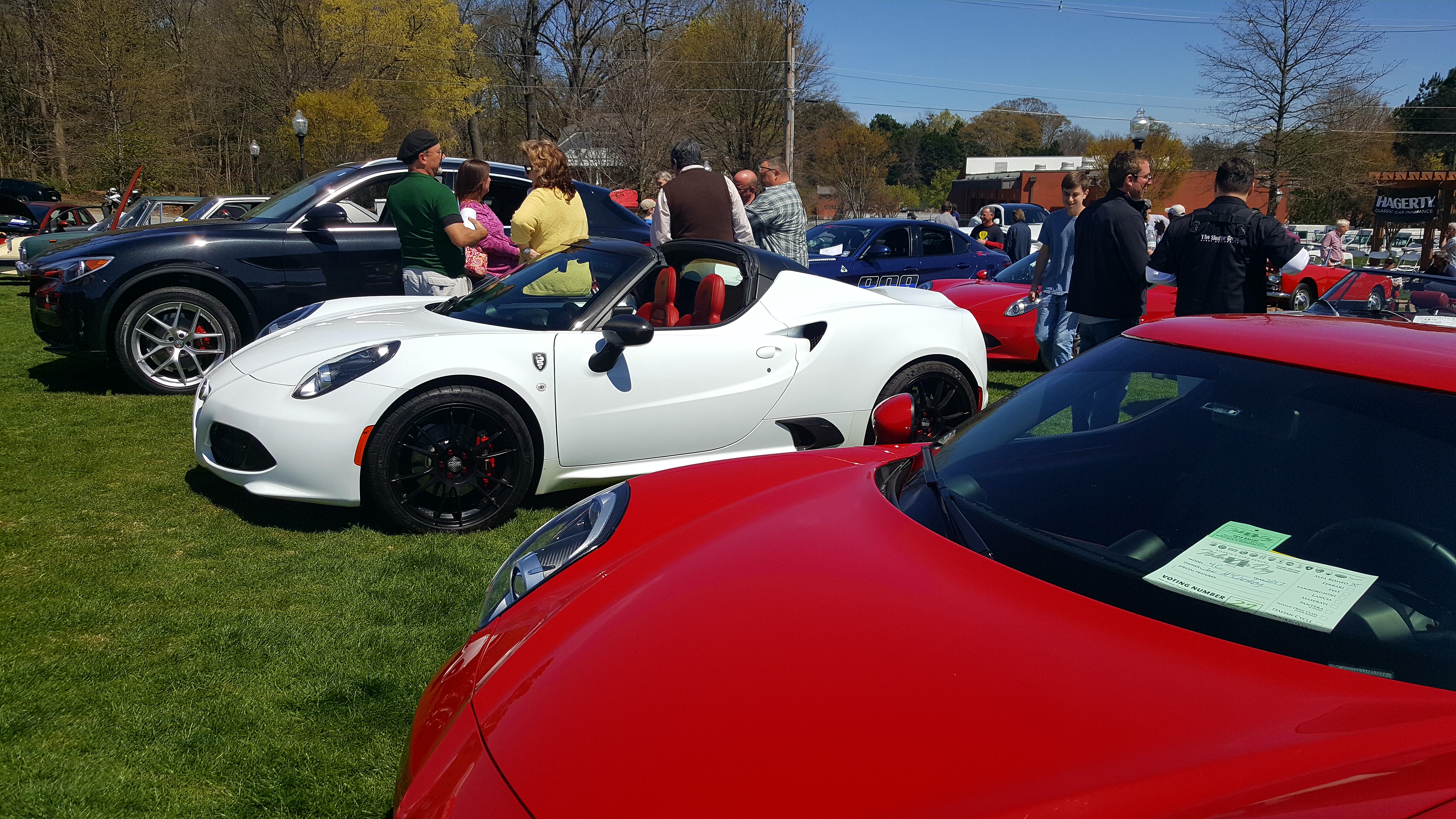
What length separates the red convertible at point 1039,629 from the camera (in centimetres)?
124

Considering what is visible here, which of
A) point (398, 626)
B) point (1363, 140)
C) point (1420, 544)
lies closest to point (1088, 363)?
point (1420, 544)

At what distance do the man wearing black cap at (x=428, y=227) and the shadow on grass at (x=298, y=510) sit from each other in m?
1.80

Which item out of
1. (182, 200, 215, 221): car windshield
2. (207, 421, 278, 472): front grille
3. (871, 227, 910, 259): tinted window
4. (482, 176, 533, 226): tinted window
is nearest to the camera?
(207, 421, 278, 472): front grille

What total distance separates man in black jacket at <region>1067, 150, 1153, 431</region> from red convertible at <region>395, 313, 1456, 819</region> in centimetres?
345

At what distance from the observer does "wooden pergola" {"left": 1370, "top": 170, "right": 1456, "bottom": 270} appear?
1113 inches

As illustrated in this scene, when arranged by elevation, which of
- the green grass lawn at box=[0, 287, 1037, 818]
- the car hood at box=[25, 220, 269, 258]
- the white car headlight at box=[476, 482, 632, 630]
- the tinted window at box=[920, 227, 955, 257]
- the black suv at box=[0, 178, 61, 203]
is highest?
the black suv at box=[0, 178, 61, 203]

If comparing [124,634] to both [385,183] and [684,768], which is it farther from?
[385,183]

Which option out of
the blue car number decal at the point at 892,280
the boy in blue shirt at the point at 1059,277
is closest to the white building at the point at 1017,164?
the blue car number decal at the point at 892,280

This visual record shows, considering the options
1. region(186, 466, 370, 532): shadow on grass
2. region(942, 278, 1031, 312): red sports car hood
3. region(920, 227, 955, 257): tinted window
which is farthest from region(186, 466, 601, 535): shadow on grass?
region(920, 227, 955, 257): tinted window

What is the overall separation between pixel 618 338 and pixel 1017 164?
72.9 m

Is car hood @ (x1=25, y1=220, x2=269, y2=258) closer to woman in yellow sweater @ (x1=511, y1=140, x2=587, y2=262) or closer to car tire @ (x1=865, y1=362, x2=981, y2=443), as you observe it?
woman in yellow sweater @ (x1=511, y1=140, x2=587, y2=262)

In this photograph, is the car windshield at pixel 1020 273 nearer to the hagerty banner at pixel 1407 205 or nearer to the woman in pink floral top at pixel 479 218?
the woman in pink floral top at pixel 479 218

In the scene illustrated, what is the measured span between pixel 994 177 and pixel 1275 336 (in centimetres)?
6481

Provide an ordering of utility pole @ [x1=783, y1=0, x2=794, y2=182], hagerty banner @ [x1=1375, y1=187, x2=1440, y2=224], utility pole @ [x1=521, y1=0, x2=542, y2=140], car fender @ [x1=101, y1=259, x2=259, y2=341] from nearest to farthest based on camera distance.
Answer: car fender @ [x1=101, y1=259, x2=259, y2=341] → hagerty banner @ [x1=1375, y1=187, x2=1440, y2=224] → utility pole @ [x1=783, y1=0, x2=794, y2=182] → utility pole @ [x1=521, y1=0, x2=542, y2=140]
